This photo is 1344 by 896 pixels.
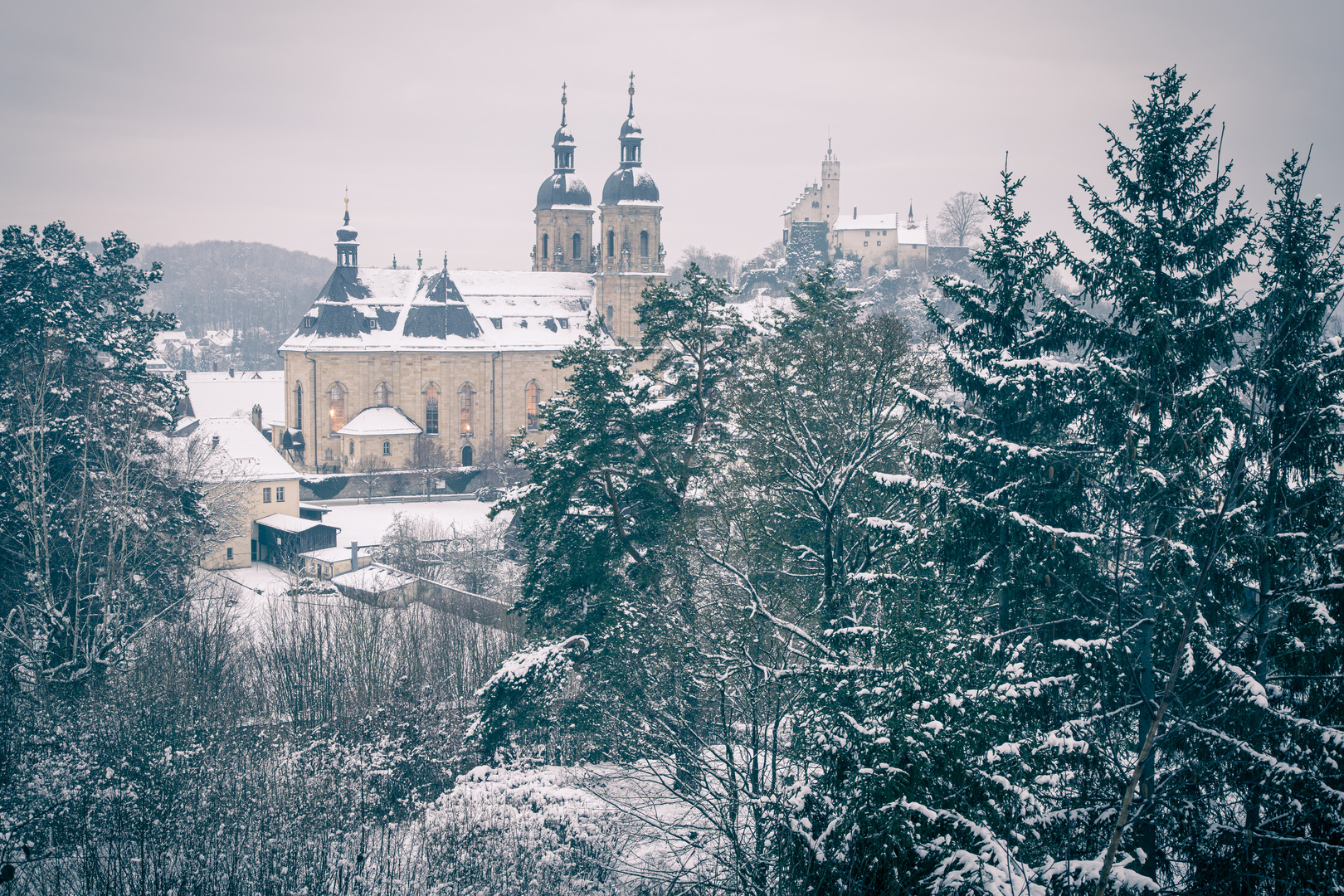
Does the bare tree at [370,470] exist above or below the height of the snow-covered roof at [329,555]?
above

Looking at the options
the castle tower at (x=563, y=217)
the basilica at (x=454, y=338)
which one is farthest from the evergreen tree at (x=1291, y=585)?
the castle tower at (x=563, y=217)

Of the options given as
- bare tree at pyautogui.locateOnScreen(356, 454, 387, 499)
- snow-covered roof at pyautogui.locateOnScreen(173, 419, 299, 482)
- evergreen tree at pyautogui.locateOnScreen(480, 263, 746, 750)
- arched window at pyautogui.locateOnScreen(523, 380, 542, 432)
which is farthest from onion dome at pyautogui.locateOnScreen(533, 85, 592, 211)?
evergreen tree at pyautogui.locateOnScreen(480, 263, 746, 750)

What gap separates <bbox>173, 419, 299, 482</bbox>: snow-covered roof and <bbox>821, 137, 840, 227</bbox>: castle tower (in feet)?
204

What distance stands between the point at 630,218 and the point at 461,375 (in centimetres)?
1349

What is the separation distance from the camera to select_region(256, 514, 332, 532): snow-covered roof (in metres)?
36.3

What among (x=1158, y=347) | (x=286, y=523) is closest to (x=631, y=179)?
(x=286, y=523)

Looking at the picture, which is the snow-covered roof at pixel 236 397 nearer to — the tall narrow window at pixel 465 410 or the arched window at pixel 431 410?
the arched window at pixel 431 410

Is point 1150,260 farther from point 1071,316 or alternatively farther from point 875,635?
point 875,635

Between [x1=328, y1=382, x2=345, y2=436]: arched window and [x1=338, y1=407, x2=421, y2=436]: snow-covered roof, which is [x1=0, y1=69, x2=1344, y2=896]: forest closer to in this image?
[x1=338, y1=407, x2=421, y2=436]: snow-covered roof

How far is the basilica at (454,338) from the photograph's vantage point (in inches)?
2140

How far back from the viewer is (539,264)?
213 ft

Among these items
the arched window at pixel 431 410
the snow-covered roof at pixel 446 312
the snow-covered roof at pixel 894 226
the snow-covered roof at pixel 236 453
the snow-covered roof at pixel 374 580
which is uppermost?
the snow-covered roof at pixel 894 226

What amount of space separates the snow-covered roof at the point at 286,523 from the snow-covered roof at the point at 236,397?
Answer: 26.1 metres

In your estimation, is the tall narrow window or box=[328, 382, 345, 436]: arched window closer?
box=[328, 382, 345, 436]: arched window
